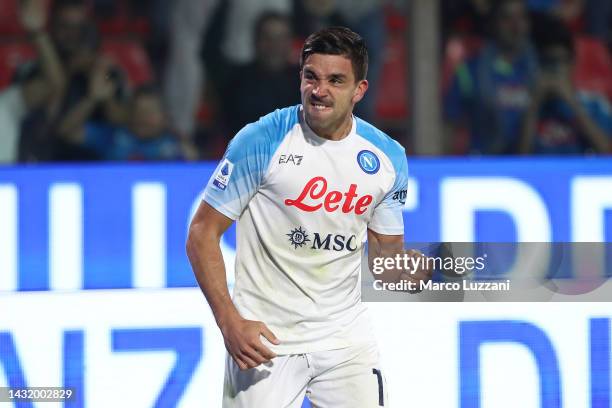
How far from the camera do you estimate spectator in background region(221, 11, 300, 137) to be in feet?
22.1

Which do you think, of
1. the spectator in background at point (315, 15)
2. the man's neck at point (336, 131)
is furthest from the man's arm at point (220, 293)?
the spectator in background at point (315, 15)

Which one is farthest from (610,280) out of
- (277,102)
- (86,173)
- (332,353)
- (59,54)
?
(59,54)

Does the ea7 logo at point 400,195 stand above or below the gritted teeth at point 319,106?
below

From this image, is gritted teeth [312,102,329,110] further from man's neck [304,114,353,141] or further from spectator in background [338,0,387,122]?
spectator in background [338,0,387,122]

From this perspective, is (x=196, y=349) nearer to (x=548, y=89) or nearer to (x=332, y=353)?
(x=332, y=353)

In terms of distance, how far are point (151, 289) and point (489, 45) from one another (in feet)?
11.5

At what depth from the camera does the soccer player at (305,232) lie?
3.22 metres

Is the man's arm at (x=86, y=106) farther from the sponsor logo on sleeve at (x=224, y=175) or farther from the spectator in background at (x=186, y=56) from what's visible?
the sponsor logo on sleeve at (x=224, y=175)

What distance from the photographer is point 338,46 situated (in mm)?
3203

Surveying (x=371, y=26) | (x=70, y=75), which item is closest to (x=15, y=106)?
(x=70, y=75)

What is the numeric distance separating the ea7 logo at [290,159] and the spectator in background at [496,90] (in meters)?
3.80

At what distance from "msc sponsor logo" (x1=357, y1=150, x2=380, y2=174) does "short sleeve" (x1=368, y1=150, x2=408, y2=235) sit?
0.08 meters

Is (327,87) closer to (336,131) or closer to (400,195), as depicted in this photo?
(336,131)

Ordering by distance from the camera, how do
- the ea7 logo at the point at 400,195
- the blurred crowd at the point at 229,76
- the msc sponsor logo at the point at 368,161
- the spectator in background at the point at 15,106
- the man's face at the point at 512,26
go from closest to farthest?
the msc sponsor logo at the point at 368,161
the ea7 logo at the point at 400,195
the spectator in background at the point at 15,106
the blurred crowd at the point at 229,76
the man's face at the point at 512,26
